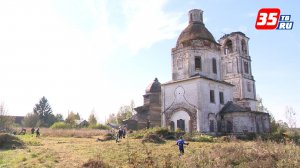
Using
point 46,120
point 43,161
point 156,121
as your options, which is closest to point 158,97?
point 156,121

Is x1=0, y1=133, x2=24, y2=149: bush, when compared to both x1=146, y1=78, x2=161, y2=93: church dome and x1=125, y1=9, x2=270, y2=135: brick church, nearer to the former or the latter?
x1=125, y1=9, x2=270, y2=135: brick church

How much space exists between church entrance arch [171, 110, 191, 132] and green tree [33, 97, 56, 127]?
Answer: 6020 cm

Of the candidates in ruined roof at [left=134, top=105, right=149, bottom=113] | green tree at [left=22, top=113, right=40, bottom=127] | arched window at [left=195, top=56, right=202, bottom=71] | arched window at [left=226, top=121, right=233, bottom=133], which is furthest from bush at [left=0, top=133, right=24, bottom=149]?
green tree at [left=22, top=113, right=40, bottom=127]

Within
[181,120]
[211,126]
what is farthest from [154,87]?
[211,126]

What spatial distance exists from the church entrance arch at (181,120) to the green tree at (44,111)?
198 ft

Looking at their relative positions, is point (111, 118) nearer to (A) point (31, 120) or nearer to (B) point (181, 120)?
(A) point (31, 120)

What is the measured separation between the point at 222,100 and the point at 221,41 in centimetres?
1894

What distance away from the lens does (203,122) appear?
30.3 m

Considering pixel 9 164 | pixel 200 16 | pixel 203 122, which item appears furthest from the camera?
pixel 200 16

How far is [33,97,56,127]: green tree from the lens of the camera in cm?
8450

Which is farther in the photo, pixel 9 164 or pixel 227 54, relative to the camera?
pixel 227 54

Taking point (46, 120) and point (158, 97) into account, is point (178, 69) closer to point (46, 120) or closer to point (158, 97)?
point (158, 97)

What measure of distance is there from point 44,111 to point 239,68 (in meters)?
62.7

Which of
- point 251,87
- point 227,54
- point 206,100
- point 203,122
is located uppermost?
point 227,54
